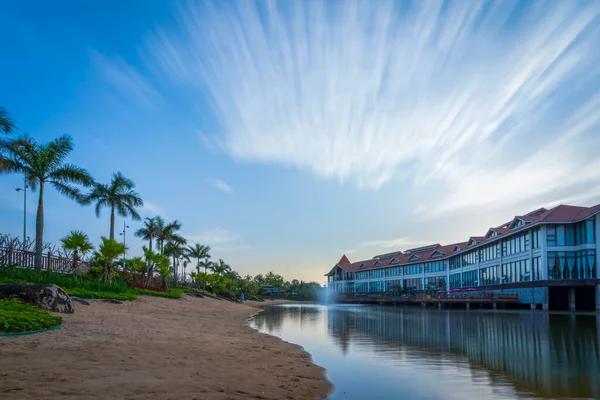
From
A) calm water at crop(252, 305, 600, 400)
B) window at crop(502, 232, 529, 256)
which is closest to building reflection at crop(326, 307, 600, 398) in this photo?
calm water at crop(252, 305, 600, 400)

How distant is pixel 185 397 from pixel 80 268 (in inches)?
1349

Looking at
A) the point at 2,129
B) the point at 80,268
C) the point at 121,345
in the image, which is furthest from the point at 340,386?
the point at 80,268

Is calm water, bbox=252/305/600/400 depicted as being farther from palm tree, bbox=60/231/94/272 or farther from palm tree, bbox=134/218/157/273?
palm tree, bbox=134/218/157/273

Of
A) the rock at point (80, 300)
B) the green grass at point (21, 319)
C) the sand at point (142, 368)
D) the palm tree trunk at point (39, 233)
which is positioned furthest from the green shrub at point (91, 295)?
the sand at point (142, 368)

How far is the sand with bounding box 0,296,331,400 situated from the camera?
7.67 meters

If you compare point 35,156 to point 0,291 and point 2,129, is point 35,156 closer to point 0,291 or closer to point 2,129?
point 2,129

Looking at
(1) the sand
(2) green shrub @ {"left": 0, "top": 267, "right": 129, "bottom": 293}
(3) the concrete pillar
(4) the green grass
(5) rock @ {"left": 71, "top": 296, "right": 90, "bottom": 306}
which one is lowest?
(3) the concrete pillar

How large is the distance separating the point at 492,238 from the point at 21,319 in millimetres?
57778

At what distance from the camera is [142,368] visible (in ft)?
31.3

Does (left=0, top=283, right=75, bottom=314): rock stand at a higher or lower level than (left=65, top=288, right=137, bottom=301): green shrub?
higher

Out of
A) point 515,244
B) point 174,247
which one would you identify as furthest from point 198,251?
point 515,244

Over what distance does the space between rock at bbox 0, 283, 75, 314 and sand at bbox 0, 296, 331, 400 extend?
6.00ft

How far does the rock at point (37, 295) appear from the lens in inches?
627

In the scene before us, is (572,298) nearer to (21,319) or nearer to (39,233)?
(39,233)
